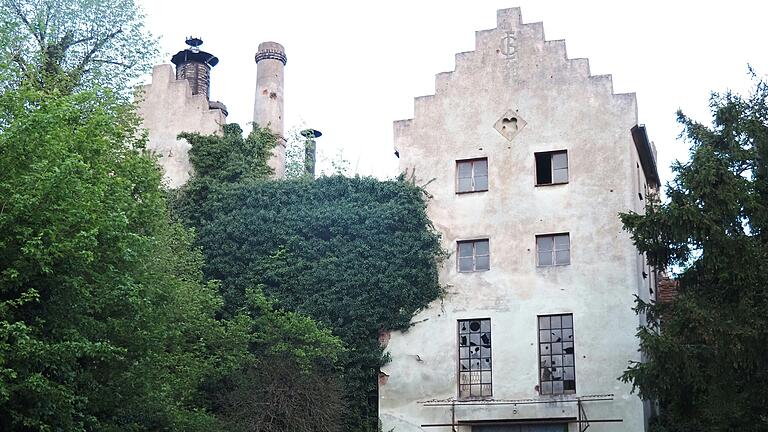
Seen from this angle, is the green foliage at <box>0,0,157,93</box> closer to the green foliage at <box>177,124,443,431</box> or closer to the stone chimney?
the stone chimney

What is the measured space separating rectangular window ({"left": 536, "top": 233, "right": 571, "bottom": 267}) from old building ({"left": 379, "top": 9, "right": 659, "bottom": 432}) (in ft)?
0.12

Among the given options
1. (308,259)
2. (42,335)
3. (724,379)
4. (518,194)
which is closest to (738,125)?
(724,379)

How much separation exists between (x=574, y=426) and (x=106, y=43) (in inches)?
743

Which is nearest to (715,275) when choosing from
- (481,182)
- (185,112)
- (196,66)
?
(481,182)

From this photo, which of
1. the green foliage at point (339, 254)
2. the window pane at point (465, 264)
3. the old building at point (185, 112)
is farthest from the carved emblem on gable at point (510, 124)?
the old building at point (185, 112)

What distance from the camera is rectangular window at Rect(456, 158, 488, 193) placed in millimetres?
28891

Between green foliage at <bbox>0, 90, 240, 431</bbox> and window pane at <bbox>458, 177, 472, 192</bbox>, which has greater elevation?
window pane at <bbox>458, 177, 472, 192</bbox>

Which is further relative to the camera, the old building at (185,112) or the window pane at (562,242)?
the old building at (185,112)

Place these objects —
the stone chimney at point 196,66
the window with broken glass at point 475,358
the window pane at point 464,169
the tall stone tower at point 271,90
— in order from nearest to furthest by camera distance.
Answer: the window with broken glass at point 475,358, the window pane at point 464,169, the tall stone tower at point 271,90, the stone chimney at point 196,66

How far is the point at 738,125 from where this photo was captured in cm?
2230

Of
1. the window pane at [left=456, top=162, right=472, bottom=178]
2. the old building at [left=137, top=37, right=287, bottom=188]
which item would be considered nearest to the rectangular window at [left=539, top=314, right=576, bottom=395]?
the window pane at [left=456, top=162, right=472, bottom=178]

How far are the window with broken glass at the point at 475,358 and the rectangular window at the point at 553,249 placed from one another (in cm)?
213

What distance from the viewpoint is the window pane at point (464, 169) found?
95.5 feet

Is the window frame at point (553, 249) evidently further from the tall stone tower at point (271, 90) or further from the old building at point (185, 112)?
the tall stone tower at point (271, 90)
